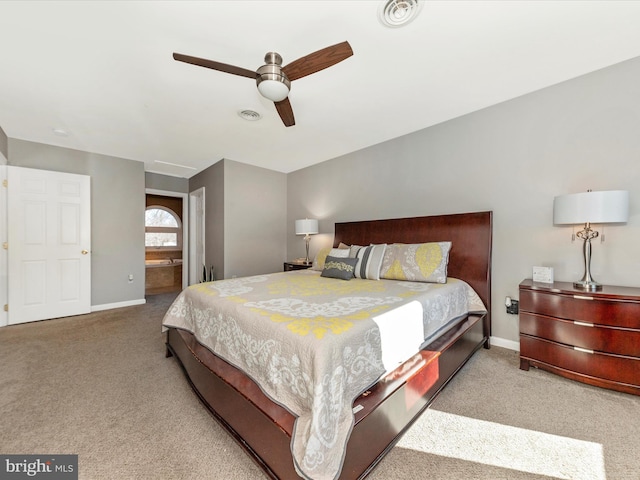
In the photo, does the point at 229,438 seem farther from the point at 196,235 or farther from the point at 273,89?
the point at 196,235

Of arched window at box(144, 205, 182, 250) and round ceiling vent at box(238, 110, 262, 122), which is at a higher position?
round ceiling vent at box(238, 110, 262, 122)

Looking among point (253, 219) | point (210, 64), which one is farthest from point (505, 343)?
point (253, 219)

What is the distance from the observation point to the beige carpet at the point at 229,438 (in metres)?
1.30

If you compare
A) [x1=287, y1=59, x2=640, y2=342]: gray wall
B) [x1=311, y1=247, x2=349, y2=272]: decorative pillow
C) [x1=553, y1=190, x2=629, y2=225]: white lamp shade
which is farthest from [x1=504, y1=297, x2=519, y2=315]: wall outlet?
[x1=311, y1=247, x2=349, y2=272]: decorative pillow

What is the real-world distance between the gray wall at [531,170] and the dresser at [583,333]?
1.25 ft

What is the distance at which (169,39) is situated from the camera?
1829 mm

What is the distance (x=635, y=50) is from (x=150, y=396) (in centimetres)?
447

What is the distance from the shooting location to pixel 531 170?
2520mm

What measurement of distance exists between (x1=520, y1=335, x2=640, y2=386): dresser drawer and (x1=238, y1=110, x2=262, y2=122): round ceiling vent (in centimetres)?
339

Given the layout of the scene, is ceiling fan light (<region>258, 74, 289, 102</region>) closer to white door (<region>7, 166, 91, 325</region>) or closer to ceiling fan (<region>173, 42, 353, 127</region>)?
ceiling fan (<region>173, 42, 353, 127</region>)

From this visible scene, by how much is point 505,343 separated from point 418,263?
1197mm

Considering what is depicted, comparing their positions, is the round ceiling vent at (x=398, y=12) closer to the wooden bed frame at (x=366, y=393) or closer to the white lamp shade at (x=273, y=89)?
the white lamp shade at (x=273, y=89)

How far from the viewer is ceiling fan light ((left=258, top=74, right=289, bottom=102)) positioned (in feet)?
5.75

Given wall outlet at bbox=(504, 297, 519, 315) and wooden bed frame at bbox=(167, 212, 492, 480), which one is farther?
wall outlet at bbox=(504, 297, 519, 315)
